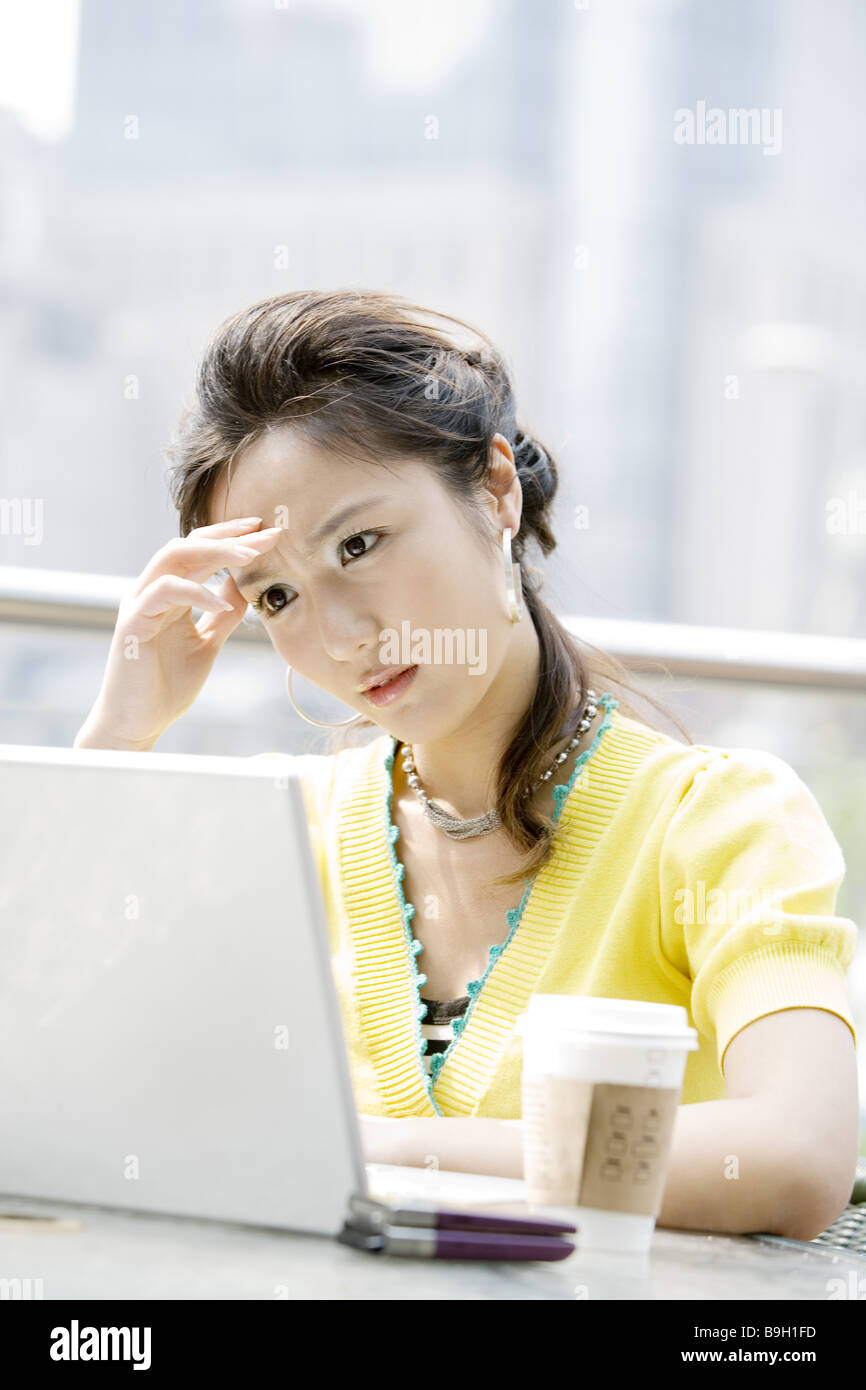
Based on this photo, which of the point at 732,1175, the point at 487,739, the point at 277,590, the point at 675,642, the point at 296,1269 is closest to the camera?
the point at 296,1269

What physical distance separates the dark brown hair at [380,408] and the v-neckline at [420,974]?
4 centimetres

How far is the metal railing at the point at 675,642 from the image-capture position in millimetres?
1605

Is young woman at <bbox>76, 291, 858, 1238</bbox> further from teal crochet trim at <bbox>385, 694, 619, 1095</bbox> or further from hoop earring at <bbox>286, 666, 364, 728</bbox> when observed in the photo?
hoop earring at <bbox>286, 666, 364, 728</bbox>

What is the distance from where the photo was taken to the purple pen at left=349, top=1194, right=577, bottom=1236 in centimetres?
64

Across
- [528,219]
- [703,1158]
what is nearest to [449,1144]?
[703,1158]

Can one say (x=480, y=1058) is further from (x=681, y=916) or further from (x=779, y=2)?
(x=779, y=2)

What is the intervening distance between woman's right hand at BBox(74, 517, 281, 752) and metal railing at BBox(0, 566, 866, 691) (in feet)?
0.28

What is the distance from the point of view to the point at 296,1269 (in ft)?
2.02

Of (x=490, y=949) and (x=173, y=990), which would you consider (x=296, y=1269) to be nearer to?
(x=173, y=990)

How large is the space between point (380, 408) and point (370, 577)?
177 millimetres

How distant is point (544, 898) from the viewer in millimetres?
1315

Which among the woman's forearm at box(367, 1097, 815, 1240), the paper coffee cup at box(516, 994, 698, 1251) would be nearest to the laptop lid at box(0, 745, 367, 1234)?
the paper coffee cup at box(516, 994, 698, 1251)
